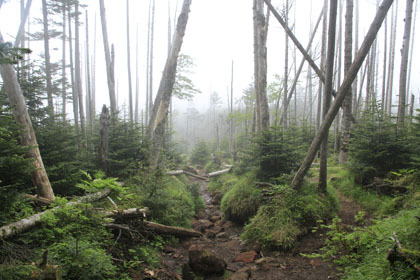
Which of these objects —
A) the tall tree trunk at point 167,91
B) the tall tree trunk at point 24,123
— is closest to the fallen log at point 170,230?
the tall tree trunk at point 24,123

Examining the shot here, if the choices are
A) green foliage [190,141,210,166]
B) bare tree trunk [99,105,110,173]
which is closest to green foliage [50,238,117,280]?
bare tree trunk [99,105,110,173]

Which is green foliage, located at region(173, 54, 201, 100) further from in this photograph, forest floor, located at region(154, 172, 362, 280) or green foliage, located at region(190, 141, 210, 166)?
forest floor, located at region(154, 172, 362, 280)

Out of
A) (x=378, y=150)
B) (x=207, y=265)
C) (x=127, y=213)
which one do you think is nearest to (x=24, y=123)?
(x=127, y=213)

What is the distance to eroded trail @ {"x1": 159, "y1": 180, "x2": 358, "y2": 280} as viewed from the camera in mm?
3990

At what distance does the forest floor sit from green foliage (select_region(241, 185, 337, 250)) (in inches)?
7.6

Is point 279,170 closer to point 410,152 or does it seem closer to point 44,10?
point 410,152

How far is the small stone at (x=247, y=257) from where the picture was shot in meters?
4.67

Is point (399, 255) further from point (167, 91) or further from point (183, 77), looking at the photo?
point (183, 77)

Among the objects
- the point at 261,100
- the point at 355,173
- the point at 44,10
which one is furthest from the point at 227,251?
the point at 44,10

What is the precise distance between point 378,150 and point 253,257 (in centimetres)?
437

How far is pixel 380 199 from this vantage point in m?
5.50

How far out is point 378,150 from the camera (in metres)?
6.07

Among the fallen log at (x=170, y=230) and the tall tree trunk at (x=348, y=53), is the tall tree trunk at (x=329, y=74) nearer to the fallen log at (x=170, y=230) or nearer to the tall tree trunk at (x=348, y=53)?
the tall tree trunk at (x=348, y=53)

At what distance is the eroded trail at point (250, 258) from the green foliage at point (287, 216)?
0.20 meters
